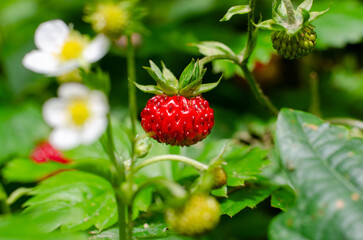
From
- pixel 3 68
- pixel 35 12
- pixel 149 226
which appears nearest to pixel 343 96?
pixel 149 226

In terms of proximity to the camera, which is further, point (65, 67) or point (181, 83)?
point (181, 83)

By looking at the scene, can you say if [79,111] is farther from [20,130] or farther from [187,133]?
[20,130]

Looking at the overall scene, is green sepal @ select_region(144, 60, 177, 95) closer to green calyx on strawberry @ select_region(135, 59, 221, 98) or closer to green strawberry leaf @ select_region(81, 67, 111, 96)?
green calyx on strawberry @ select_region(135, 59, 221, 98)

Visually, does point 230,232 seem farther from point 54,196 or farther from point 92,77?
point 92,77

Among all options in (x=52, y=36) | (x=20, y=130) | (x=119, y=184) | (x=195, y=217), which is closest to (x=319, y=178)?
(x=195, y=217)

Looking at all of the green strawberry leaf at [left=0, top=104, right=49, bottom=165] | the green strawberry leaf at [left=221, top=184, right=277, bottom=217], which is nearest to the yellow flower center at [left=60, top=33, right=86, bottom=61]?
the green strawberry leaf at [left=221, top=184, right=277, bottom=217]

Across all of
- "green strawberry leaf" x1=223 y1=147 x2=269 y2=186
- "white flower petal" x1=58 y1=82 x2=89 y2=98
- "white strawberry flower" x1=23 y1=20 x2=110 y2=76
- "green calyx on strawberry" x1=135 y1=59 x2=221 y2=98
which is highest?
"white strawberry flower" x1=23 y1=20 x2=110 y2=76

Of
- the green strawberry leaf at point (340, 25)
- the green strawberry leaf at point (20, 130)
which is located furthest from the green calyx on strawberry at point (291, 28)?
the green strawberry leaf at point (20, 130)
